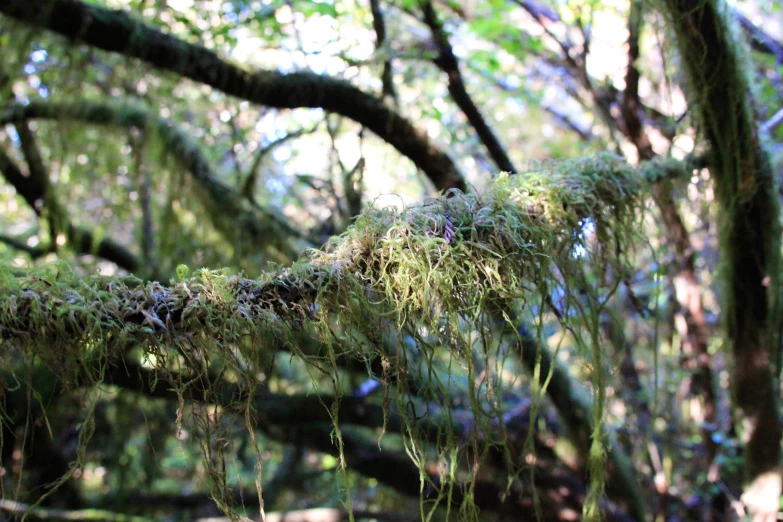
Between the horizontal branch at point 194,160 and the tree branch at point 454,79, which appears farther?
the horizontal branch at point 194,160

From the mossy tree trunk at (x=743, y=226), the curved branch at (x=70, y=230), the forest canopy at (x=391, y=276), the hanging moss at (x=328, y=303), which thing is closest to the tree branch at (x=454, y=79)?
the forest canopy at (x=391, y=276)

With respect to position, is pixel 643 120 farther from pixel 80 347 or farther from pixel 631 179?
pixel 80 347

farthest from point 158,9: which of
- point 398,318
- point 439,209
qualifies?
point 398,318

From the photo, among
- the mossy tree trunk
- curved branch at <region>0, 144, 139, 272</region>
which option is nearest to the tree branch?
the mossy tree trunk

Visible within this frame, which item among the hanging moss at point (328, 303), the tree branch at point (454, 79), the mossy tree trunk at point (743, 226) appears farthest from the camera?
the tree branch at point (454, 79)

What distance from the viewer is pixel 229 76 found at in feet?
7.25

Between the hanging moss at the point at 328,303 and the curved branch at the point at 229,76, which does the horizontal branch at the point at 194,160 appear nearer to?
the curved branch at the point at 229,76

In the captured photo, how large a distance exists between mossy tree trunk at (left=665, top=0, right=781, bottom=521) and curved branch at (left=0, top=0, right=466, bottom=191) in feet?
3.12

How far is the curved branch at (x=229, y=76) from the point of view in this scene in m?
2.04

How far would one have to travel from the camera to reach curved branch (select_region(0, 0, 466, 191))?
2035mm

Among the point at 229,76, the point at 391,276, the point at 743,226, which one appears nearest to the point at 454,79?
the point at 229,76

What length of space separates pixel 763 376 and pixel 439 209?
5.50 ft

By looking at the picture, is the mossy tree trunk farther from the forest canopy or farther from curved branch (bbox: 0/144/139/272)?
curved branch (bbox: 0/144/139/272)

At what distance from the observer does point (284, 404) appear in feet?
8.87
